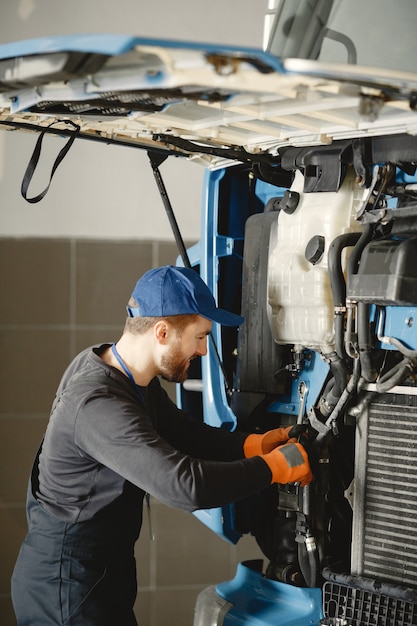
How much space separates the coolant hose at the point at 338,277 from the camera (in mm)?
2545

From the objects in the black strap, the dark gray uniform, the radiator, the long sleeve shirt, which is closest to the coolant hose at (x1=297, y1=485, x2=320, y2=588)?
the radiator

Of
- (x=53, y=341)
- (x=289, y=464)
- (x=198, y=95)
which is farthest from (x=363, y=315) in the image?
(x=53, y=341)

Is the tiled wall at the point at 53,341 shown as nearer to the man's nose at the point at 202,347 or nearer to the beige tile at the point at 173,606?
the beige tile at the point at 173,606

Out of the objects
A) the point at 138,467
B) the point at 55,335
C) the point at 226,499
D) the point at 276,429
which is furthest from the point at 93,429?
the point at 55,335

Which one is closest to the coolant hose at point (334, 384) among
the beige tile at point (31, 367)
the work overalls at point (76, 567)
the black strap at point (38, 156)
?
the work overalls at point (76, 567)

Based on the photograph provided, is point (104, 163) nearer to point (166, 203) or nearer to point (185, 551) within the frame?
point (166, 203)

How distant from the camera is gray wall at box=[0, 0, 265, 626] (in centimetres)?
439

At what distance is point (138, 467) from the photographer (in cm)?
231

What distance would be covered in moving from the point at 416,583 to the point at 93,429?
1.11 meters

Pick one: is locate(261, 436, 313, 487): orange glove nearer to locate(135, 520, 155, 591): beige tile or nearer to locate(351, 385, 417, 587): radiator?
locate(351, 385, 417, 587): radiator

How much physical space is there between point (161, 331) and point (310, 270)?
1.72 ft

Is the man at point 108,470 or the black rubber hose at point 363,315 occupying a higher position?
the black rubber hose at point 363,315

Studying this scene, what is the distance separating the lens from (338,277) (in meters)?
2.55

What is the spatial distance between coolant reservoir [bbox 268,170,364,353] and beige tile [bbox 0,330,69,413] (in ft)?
6.15
